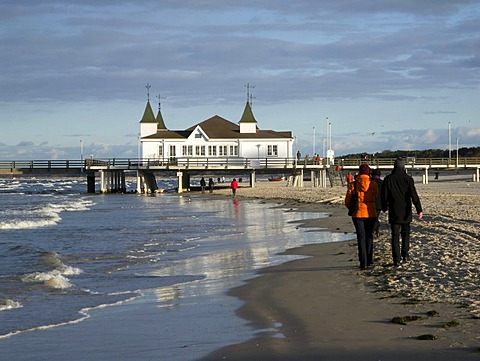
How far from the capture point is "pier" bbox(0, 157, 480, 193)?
2534 inches

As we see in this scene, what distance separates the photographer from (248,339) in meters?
8.29

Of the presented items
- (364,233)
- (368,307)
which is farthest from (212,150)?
(368,307)

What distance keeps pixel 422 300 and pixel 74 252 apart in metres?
11.4

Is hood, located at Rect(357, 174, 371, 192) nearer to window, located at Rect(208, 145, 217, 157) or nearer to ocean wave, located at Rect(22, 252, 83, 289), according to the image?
ocean wave, located at Rect(22, 252, 83, 289)

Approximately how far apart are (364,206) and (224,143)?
57329 mm

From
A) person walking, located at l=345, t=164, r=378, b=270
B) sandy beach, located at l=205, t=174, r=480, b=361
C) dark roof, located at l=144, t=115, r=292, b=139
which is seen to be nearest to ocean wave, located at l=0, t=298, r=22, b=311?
sandy beach, located at l=205, t=174, r=480, b=361

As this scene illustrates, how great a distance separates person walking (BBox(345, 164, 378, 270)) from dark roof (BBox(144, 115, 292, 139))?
5668 centimetres

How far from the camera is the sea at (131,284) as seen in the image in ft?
27.9

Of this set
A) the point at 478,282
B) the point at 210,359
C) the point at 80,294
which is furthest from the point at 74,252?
the point at 210,359

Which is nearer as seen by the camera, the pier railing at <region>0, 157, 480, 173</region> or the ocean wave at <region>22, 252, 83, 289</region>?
the ocean wave at <region>22, 252, 83, 289</region>

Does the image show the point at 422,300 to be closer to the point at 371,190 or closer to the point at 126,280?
the point at 371,190

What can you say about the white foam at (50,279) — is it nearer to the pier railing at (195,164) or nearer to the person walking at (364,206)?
the person walking at (364,206)

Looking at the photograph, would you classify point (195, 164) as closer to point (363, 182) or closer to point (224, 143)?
point (224, 143)

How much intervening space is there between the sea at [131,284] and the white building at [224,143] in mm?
40609
